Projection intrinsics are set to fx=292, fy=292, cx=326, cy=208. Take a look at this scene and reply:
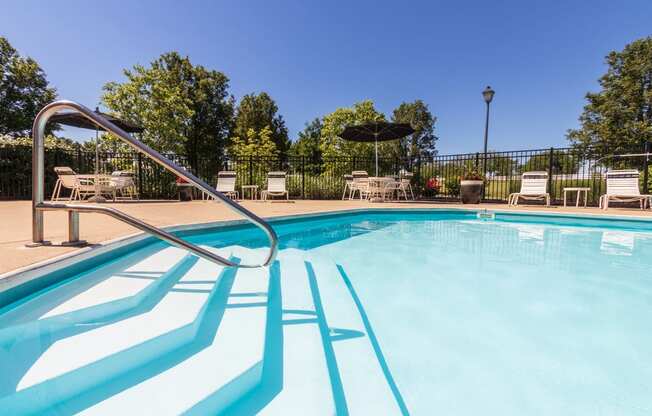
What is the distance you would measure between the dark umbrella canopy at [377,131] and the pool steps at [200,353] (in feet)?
28.3

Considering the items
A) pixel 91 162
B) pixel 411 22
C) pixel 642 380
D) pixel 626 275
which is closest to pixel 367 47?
pixel 411 22

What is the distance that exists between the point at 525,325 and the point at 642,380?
645 mm

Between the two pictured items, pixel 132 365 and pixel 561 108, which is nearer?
pixel 132 365

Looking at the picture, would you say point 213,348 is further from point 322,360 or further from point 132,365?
point 322,360

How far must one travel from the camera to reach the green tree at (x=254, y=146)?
29.2 m

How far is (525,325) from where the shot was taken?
211 centimetres

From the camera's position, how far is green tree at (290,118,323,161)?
132 feet

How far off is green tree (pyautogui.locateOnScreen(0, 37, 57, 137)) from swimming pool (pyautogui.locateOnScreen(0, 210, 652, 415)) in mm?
30331

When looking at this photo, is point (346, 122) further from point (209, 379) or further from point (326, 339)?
point (209, 379)

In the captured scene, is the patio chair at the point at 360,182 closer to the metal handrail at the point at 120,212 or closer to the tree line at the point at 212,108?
the metal handrail at the point at 120,212

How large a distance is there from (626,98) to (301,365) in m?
35.8

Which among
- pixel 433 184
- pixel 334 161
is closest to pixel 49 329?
pixel 334 161

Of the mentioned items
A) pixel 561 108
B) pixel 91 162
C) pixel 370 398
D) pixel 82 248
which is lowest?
pixel 370 398

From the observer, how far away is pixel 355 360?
1.67 meters
